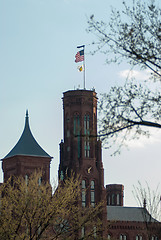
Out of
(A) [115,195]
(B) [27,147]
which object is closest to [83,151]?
(B) [27,147]

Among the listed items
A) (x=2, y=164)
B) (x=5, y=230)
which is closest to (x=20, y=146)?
(x=2, y=164)

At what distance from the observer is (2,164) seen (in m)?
74.7

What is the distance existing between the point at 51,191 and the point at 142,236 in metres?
58.4

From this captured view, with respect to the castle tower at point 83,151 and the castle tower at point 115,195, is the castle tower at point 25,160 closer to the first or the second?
the castle tower at point 83,151

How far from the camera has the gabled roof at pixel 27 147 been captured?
239 ft

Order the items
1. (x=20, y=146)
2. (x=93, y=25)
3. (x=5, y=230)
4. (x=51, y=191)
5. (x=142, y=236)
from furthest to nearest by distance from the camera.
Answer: (x=142, y=236)
(x=20, y=146)
(x=51, y=191)
(x=5, y=230)
(x=93, y=25)

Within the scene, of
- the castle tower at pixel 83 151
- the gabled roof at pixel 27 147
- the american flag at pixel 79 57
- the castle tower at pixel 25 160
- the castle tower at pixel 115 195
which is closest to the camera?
the castle tower at pixel 25 160

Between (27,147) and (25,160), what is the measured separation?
7.20ft

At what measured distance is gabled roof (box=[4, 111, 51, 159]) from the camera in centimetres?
7294

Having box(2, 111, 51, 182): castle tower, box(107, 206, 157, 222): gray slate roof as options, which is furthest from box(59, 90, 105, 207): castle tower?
box(107, 206, 157, 222): gray slate roof

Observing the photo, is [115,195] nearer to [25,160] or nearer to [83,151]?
[83,151]

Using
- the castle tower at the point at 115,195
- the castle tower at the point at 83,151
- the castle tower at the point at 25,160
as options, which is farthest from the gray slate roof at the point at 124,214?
the castle tower at the point at 25,160

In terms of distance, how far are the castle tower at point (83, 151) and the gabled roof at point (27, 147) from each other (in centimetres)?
599

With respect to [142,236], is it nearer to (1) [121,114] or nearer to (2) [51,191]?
(2) [51,191]
